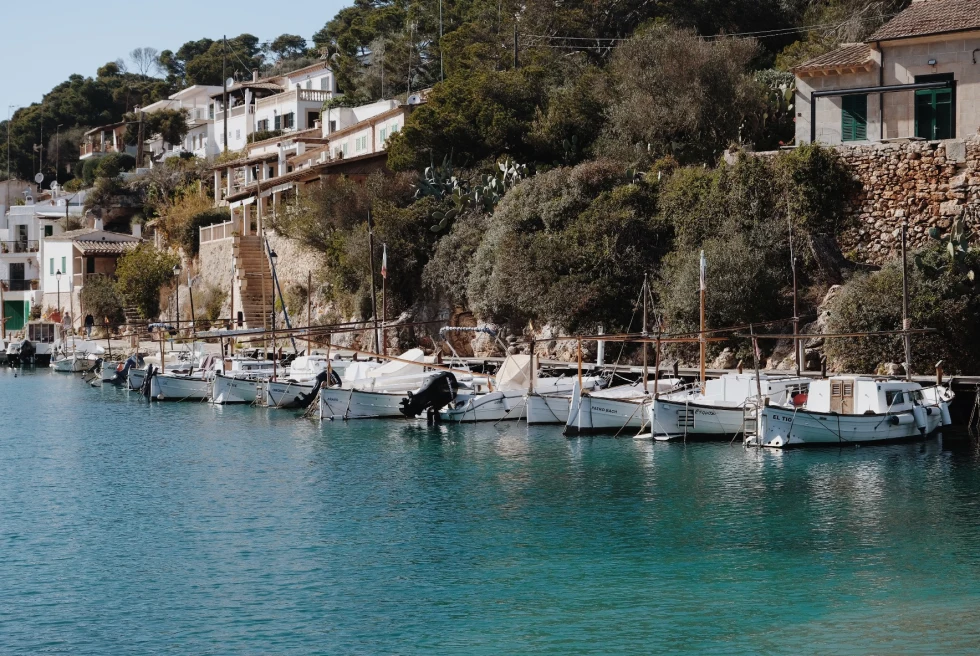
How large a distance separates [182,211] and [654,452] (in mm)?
55431

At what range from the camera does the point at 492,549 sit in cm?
2234

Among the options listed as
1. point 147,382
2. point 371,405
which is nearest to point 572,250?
point 371,405

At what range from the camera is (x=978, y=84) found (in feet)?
133

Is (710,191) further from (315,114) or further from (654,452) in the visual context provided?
(315,114)

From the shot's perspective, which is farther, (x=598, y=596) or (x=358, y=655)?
(x=598, y=596)

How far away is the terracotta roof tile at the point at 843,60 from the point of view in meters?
42.2

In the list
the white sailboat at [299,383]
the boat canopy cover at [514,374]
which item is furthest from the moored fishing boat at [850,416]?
the white sailboat at [299,383]

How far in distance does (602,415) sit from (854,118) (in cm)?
1529

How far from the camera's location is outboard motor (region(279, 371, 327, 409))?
151 feet

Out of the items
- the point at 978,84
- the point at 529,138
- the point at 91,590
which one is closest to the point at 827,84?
the point at 978,84

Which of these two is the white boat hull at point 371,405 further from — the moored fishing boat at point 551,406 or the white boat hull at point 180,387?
the white boat hull at point 180,387

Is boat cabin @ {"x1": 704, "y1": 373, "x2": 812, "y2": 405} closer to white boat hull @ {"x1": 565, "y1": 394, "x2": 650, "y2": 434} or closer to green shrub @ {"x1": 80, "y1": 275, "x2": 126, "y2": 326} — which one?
white boat hull @ {"x1": 565, "y1": 394, "x2": 650, "y2": 434}

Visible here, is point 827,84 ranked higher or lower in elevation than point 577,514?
higher

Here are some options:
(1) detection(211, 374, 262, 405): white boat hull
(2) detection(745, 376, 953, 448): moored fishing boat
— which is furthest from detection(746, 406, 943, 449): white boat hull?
(1) detection(211, 374, 262, 405): white boat hull
